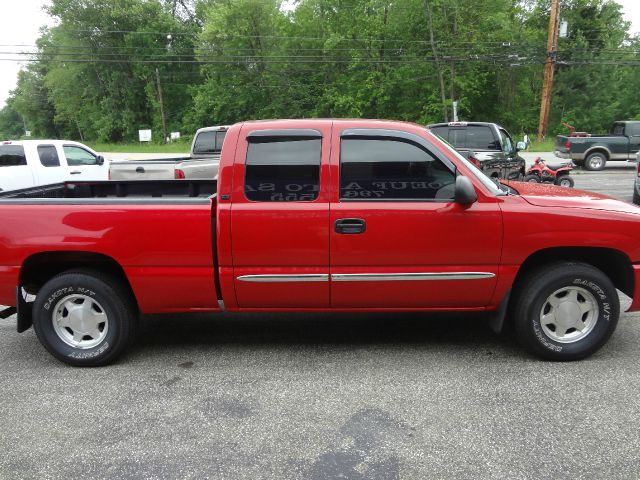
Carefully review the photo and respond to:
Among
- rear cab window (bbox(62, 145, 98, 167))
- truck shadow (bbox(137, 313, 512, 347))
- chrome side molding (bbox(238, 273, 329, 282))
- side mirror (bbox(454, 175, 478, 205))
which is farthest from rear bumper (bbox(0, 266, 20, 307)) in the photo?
rear cab window (bbox(62, 145, 98, 167))

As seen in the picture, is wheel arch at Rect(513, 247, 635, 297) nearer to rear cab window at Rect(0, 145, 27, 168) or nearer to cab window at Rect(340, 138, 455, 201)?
cab window at Rect(340, 138, 455, 201)

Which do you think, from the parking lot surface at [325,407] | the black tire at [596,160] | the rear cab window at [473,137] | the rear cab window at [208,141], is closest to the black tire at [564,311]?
the parking lot surface at [325,407]

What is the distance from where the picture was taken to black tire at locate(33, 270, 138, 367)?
3.92 m

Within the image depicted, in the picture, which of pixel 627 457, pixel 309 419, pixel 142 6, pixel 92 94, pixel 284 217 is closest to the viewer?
pixel 627 457

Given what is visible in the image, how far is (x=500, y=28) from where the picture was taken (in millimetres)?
37500

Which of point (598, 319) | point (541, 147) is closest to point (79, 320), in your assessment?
point (598, 319)

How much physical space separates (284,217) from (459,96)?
39307 millimetres

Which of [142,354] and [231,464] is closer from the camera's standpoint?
[231,464]

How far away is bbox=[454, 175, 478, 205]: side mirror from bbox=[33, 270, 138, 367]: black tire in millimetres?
2642

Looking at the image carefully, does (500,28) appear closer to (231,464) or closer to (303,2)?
(303,2)

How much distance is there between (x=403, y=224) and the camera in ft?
12.2

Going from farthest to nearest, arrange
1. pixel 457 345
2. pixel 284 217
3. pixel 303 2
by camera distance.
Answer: pixel 303 2
pixel 457 345
pixel 284 217

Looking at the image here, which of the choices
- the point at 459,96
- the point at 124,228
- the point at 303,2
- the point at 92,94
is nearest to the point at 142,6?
the point at 92,94

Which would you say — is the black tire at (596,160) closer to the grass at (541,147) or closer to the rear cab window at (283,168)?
the grass at (541,147)
